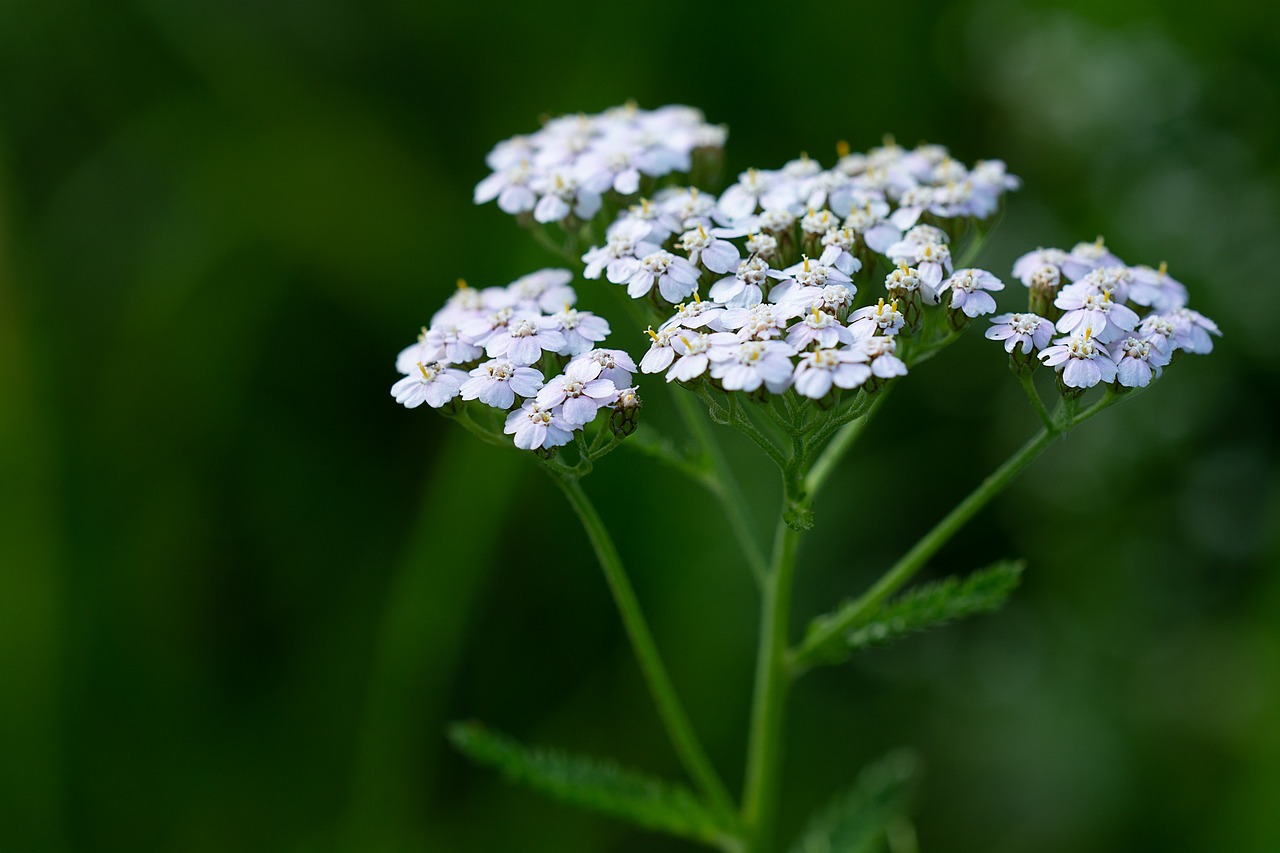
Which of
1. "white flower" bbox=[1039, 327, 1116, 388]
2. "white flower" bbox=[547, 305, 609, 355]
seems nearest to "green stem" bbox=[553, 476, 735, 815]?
"white flower" bbox=[547, 305, 609, 355]

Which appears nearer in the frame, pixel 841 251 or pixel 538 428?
pixel 538 428

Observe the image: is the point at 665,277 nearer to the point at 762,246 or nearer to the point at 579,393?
the point at 762,246

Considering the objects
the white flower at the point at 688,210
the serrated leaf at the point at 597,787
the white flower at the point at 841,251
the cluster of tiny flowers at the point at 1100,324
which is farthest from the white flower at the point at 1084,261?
the serrated leaf at the point at 597,787

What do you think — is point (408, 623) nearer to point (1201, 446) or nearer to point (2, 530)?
point (2, 530)

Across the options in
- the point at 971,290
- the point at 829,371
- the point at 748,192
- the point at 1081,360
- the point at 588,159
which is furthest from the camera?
the point at 588,159

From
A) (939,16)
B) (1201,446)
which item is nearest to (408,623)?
(1201,446)

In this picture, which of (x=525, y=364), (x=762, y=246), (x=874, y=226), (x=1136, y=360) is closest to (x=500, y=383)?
(x=525, y=364)

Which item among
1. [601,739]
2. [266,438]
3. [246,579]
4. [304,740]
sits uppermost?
[266,438]

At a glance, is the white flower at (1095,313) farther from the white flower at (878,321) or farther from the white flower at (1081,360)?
the white flower at (878,321)
